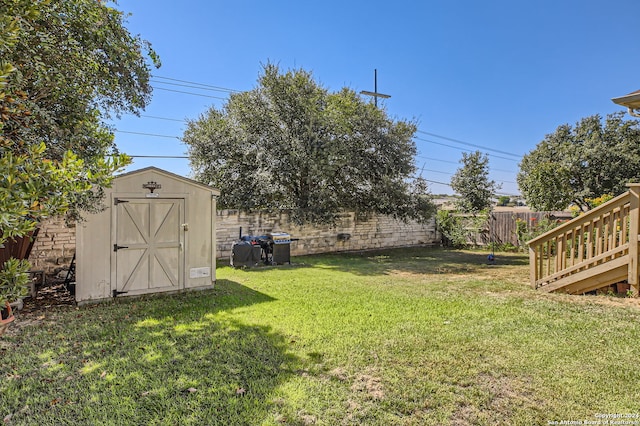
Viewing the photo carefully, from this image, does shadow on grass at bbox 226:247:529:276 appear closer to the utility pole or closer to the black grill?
the black grill

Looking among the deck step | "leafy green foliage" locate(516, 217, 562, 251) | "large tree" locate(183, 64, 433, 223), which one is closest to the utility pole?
"large tree" locate(183, 64, 433, 223)

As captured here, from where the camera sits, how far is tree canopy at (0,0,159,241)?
1.57m

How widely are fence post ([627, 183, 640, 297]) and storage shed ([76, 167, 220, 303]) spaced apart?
6.64m

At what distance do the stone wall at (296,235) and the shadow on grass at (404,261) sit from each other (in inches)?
20.6

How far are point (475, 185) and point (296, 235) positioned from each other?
9.72 meters

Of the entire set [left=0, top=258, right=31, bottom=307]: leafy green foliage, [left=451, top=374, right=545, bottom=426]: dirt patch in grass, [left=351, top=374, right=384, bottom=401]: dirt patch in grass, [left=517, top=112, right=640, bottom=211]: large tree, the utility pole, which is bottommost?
[left=351, top=374, right=384, bottom=401]: dirt patch in grass

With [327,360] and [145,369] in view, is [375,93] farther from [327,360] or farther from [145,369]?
[145,369]

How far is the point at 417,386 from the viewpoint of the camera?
2.65m

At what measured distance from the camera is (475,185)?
1595cm

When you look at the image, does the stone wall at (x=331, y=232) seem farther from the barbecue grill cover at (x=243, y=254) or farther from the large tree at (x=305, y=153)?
the barbecue grill cover at (x=243, y=254)

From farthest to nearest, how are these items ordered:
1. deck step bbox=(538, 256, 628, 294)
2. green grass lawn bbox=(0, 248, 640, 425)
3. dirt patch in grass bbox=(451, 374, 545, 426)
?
1. deck step bbox=(538, 256, 628, 294)
2. green grass lawn bbox=(0, 248, 640, 425)
3. dirt patch in grass bbox=(451, 374, 545, 426)

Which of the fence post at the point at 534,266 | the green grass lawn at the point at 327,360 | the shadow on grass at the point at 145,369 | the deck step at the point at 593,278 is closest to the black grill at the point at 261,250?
the green grass lawn at the point at 327,360

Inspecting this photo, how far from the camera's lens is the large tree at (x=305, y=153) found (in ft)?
34.8

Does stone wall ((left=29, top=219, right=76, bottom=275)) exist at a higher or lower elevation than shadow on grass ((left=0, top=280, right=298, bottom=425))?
higher
